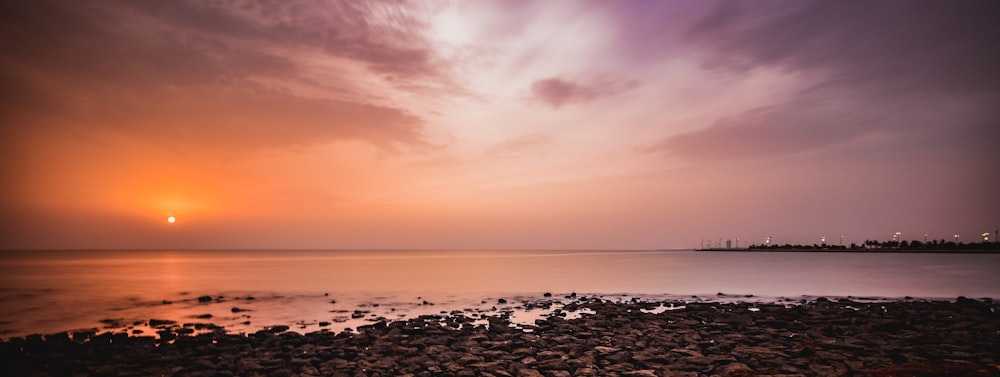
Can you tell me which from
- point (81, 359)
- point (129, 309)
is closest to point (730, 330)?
point (81, 359)

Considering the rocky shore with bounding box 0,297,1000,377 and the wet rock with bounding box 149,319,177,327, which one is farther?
the wet rock with bounding box 149,319,177,327

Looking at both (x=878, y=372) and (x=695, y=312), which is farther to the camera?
(x=695, y=312)

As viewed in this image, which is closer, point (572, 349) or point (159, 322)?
point (572, 349)

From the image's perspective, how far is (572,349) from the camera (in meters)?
14.4

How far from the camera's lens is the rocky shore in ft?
40.1

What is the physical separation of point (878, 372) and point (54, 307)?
42.0 meters

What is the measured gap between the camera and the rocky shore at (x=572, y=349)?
40.1 ft

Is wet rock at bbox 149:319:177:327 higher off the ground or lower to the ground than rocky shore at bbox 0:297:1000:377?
lower

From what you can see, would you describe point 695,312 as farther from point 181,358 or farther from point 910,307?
point 181,358

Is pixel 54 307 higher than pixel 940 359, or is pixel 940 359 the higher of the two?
pixel 940 359

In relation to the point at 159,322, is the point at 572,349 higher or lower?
higher

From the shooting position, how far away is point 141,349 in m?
15.5

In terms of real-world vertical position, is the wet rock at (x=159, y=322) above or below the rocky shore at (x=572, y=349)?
below

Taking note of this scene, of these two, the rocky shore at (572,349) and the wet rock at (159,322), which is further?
the wet rock at (159,322)
